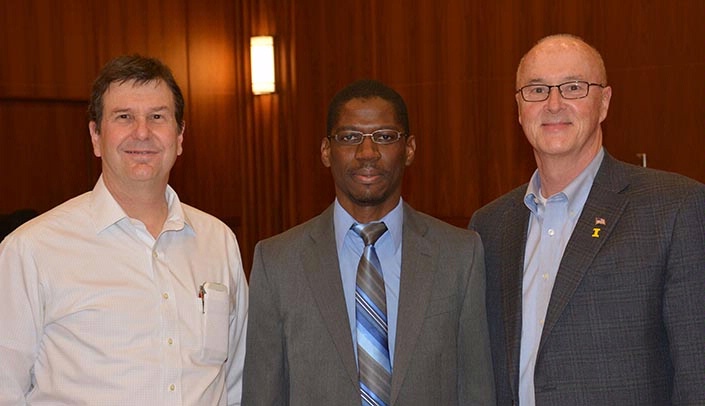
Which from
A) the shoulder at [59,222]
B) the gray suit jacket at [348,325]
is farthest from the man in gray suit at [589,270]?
the shoulder at [59,222]

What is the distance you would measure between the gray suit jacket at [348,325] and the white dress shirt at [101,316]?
163 millimetres

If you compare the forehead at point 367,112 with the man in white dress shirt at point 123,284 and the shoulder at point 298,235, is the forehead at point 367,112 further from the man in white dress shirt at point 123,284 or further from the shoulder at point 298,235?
the man in white dress shirt at point 123,284

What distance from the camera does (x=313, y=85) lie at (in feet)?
27.7

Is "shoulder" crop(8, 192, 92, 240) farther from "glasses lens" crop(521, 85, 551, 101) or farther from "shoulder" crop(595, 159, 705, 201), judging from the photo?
"shoulder" crop(595, 159, 705, 201)

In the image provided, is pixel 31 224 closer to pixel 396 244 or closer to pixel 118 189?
pixel 118 189

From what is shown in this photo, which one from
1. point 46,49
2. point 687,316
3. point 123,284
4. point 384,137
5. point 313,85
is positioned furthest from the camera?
point 313,85

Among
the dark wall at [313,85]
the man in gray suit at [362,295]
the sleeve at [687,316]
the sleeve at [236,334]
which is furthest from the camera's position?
the dark wall at [313,85]

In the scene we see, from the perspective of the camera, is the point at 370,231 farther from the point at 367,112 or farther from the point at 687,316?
the point at 687,316

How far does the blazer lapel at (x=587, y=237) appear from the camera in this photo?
2.67m

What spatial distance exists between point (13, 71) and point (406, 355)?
534 centimetres

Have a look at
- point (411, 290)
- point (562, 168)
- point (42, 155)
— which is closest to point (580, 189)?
point (562, 168)

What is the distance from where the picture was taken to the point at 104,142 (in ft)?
9.05

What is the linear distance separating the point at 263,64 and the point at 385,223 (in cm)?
581

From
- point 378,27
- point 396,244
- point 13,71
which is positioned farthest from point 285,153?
point 396,244
